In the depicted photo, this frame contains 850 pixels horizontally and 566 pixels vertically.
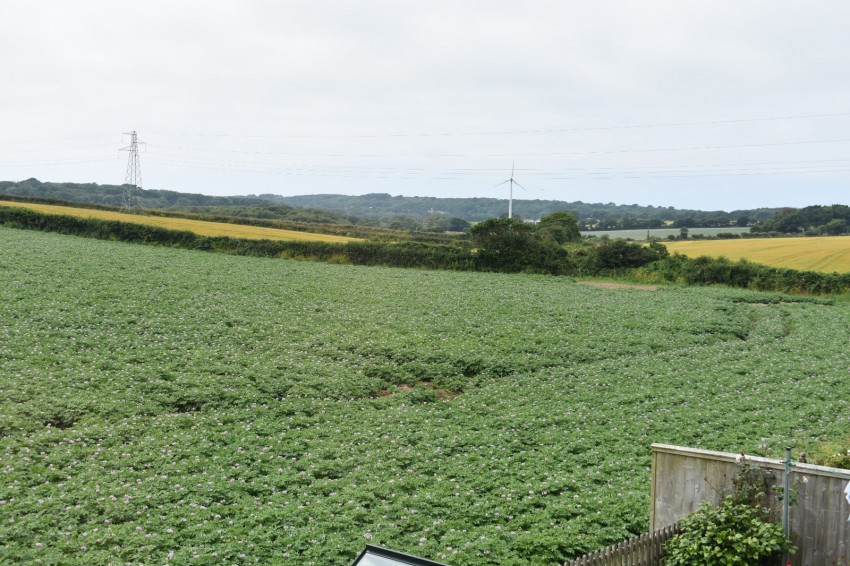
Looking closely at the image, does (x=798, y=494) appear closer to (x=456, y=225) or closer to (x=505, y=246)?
(x=505, y=246)

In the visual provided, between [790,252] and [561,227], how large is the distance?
76.6 ft

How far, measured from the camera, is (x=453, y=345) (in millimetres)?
22109

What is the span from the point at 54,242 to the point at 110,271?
13.7 meters

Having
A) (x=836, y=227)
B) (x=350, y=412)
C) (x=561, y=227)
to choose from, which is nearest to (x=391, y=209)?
(x=561, y=227)

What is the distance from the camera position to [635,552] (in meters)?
7.75

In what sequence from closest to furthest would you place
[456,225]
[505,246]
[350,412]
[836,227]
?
[350,412]
[505,246]
[836,227]
[456,225]

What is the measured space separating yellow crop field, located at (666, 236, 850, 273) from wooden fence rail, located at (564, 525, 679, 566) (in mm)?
45820

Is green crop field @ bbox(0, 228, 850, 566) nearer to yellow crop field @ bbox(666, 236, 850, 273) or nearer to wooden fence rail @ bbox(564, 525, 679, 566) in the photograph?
wooden fence rail @ bbox(564, 525, 679, 566)

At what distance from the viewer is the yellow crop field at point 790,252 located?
170ft

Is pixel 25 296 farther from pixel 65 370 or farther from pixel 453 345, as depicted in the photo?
pixel 453 345

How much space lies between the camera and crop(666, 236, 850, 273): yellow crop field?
2044 inches

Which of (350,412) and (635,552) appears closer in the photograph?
(635,552)

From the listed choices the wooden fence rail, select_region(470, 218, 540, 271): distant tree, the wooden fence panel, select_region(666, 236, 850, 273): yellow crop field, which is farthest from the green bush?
select_region(666, 236, 850, 273): yellow crop field

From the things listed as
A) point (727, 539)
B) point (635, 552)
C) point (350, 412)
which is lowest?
point (350, 412)
